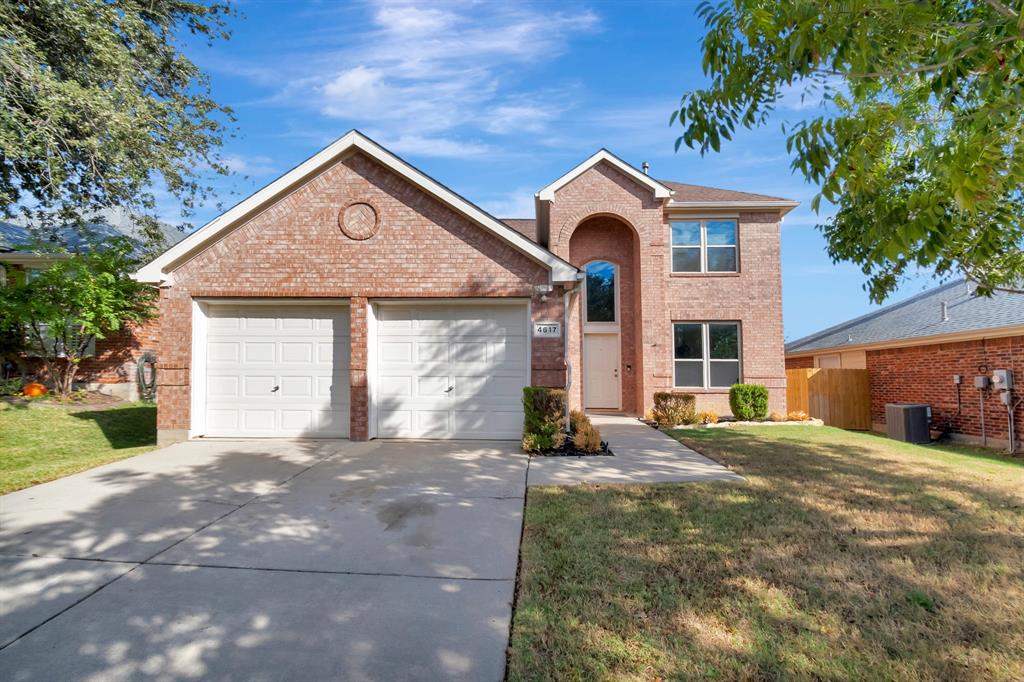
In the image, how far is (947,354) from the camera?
13766mm

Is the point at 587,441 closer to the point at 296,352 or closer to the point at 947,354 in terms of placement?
the point at 296,352

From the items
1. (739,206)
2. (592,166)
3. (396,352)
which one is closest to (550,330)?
(396,352)

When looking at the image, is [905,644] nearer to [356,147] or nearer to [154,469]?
[154,469]

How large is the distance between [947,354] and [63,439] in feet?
69.2

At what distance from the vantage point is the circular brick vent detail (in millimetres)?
9500

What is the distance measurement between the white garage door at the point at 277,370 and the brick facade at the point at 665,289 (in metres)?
7.07

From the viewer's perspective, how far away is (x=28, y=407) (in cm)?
1211

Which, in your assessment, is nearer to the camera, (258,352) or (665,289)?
(258,352)

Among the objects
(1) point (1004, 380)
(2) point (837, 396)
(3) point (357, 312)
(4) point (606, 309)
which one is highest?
(4) point (606, 309)

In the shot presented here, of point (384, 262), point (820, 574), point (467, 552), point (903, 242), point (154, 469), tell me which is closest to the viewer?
point (903, 242)

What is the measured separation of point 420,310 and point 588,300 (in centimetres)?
741

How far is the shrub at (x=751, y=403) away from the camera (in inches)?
547

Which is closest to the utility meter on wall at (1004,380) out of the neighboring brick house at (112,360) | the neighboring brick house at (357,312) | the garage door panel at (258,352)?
the neighboring brick house at (357,312)

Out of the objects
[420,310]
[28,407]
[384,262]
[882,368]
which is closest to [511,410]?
[420,310]
